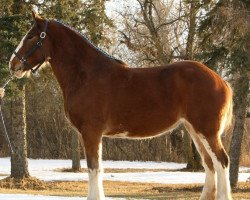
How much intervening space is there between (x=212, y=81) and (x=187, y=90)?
0.34m

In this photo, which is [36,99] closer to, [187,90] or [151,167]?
[151,167]

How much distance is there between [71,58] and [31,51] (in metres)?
0.51

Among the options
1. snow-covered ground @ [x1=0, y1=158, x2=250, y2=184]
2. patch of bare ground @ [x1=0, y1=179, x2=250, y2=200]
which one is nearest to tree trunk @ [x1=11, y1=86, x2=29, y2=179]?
patch of bare ground @ [x1=0, y1=179, x2=250, y2=200]

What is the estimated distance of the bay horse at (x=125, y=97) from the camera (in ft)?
21.2

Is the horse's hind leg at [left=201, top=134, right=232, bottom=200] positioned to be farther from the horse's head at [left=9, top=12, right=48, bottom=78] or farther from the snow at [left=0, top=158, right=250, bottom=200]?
the snow at [left=0, top=158, right=250, bottom=200]

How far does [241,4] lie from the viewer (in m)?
14.2

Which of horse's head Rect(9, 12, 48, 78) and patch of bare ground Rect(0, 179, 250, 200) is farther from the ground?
horse's head Rect(9, 12, 48, 78)

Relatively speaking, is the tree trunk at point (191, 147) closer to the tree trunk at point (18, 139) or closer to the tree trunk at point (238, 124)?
the tree trunk at point (238, 124)

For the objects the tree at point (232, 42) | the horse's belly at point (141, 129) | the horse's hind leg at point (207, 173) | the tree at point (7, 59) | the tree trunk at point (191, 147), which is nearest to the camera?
the horse's belly at point (141, 129)

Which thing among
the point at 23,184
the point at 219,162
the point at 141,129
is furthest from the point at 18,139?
the point at 219,162

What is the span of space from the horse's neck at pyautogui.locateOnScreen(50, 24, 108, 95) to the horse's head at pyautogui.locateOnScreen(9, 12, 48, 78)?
0.54 ft

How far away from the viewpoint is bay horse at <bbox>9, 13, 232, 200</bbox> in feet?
21.2

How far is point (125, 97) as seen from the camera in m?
6.62

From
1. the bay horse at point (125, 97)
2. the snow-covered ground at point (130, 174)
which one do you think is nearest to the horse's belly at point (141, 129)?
the bay horse at point (125, 97)
